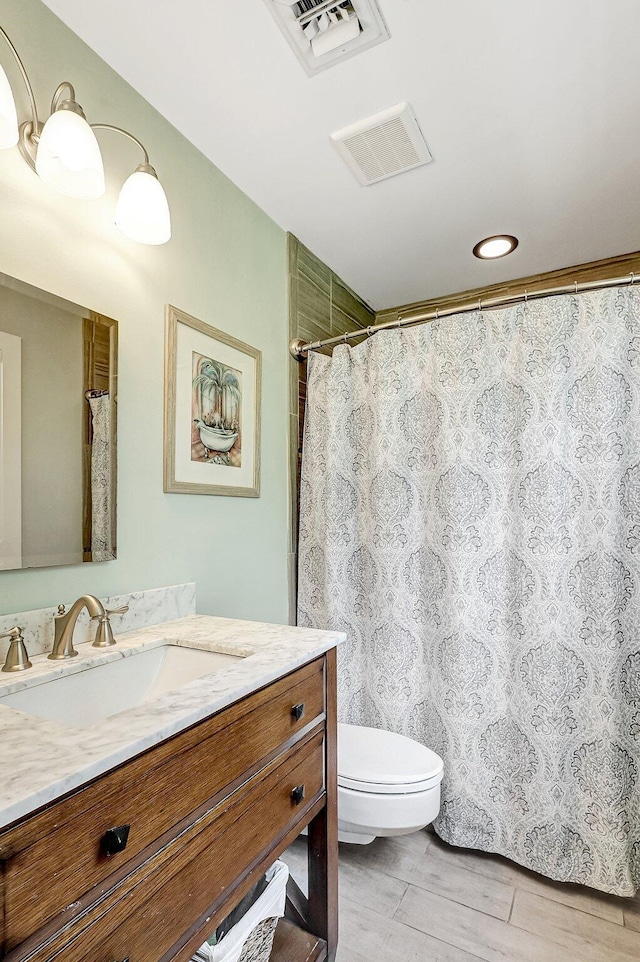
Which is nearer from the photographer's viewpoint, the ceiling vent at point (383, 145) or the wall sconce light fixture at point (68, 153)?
the wall sconce light fixture at point (68, 153)

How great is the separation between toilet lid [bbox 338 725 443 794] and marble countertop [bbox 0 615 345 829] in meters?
0.55

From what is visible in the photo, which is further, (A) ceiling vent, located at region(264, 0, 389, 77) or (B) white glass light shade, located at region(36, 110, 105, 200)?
(A) ceiling vent, located at region(264, 0, 389, 77)

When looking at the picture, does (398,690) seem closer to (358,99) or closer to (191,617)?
(191,617)

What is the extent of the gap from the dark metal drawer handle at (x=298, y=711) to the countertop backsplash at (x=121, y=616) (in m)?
0.51

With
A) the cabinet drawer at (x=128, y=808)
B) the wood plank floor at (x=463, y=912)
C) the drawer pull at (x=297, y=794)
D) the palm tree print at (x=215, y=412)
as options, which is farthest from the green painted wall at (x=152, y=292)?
the wood plank floor at (x=463, y=912)

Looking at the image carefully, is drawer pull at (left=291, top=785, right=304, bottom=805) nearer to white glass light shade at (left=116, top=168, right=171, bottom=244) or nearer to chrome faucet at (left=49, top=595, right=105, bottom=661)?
chrome faucet at (left=49, top=595, right=105, bottom=661)

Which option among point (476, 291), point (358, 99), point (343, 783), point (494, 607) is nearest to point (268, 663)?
point (343, 783)

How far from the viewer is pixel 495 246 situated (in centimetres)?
229

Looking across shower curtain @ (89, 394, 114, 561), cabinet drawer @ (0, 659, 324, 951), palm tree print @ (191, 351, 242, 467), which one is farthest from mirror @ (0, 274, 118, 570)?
cabinet drawer @ (0, 659, 324, 951)

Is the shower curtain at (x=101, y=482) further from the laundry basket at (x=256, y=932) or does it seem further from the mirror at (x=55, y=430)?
the laundry basket at (x=256, y=932)

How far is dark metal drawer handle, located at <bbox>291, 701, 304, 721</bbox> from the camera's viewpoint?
106 cm

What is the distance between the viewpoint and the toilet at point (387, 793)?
1.44 metres

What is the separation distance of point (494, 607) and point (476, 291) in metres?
1.85

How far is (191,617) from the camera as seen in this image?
148cm
